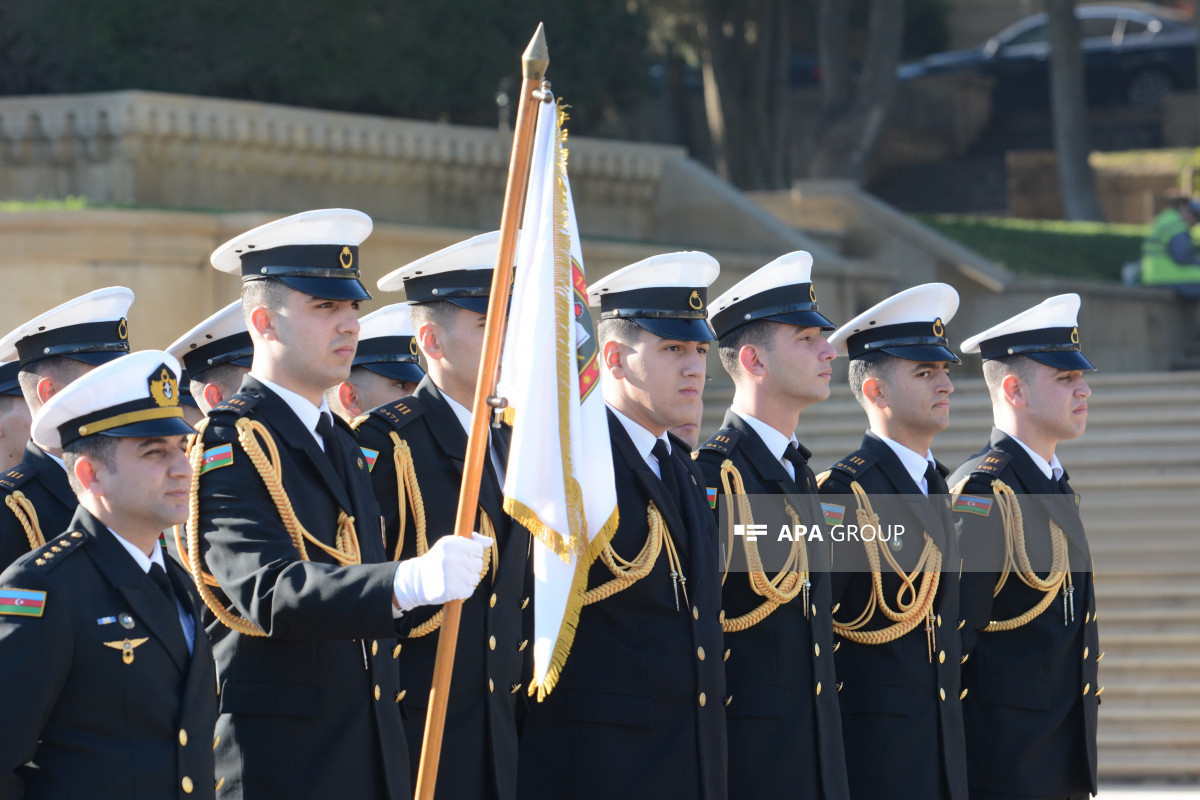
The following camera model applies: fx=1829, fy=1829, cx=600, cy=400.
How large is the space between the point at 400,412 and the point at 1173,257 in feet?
48.3

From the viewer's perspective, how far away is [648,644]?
5070mm

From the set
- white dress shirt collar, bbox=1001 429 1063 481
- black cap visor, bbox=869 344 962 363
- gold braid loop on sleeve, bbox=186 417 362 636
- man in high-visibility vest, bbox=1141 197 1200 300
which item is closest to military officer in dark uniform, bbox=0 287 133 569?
gold braid loop on sleeve, bbox=186 417 362 636

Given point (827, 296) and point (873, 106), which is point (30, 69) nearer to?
point (827, 296)

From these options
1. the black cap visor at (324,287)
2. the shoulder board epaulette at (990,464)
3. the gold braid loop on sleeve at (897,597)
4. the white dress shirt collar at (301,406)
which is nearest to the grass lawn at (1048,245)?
→ the shoulder board epaulette at (990,464)

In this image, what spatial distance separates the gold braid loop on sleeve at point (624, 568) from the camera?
199 inches

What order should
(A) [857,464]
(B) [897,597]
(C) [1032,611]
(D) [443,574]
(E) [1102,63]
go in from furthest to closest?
(E) [1102,63], (C) [1032,611], (A) [857,464], (B) [897,597], (D) [443,574]

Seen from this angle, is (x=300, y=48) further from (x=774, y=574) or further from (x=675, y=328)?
(x=774, y=574)

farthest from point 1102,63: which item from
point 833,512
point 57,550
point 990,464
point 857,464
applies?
point 57,550

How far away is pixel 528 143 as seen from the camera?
431cm

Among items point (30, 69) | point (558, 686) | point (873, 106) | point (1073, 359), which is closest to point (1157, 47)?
point (873, 106)

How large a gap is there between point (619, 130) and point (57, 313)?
21635mm

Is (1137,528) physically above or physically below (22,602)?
below

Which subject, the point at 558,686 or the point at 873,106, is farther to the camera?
the point at 873,106

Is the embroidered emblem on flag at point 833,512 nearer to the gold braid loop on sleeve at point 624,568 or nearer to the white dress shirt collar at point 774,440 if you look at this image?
the white dress shirt collar at point 774,440
